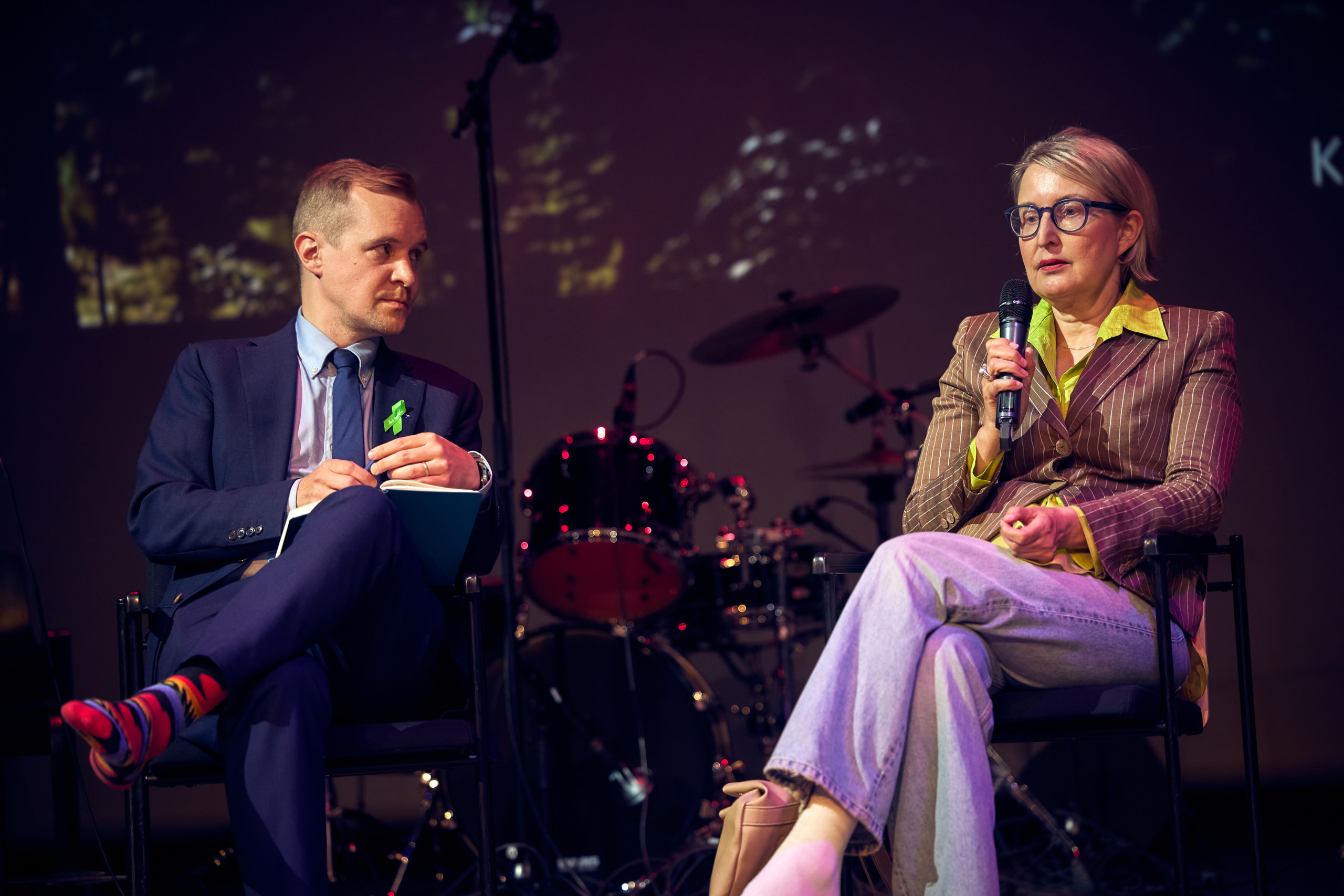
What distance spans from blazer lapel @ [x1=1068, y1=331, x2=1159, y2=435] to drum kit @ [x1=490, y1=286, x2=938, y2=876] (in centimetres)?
105

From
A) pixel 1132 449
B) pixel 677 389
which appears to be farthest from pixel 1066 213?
pixel 677 389

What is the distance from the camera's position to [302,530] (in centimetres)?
173

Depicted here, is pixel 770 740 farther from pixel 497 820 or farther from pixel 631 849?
pixel 497 820

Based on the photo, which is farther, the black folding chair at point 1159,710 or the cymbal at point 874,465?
the cymbal at point 874,465

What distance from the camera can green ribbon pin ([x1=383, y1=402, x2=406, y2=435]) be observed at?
6.93 feet

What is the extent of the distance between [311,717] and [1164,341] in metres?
1.50

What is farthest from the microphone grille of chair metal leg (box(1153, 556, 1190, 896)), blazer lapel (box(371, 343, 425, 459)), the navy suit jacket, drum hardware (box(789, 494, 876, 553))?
drum hardware (box(789, 494, 876, 553))

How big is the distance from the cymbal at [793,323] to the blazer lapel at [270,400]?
1701 mm

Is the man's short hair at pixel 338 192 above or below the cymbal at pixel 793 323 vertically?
above

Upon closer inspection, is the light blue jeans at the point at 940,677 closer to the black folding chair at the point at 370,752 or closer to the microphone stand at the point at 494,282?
the black folding chair at the point at 370,752

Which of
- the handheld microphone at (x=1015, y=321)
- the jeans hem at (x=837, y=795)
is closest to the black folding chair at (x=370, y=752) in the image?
the jeans hem at (x=837, y=795)

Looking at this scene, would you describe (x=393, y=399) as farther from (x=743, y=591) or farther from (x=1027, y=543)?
(x=743, y=591)

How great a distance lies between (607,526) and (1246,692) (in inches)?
67.4

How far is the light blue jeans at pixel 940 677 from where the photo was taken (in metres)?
1.59
